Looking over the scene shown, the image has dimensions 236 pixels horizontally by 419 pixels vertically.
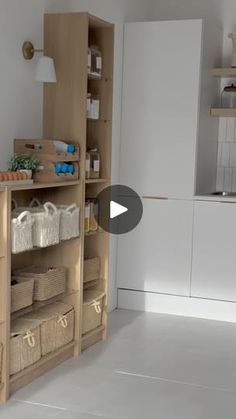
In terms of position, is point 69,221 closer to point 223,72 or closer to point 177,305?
point 177,305

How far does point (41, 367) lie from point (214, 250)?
Answer: 1884 millimetres

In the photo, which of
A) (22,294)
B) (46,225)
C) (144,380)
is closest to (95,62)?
(46,225)

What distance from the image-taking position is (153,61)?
513cm

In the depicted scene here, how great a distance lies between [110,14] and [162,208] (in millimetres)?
1588

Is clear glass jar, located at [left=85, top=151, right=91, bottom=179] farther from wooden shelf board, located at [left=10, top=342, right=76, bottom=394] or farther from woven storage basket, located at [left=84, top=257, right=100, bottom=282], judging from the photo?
wooden shelf board, located at [left=10, top=342, right=76, bottom=394]

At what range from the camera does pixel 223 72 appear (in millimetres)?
5250

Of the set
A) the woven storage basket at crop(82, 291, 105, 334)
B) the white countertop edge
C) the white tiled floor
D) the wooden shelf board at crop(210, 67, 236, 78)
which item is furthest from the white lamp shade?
the wooden shelf board at crop(210, 67, 236, 78)

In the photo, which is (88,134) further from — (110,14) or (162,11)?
(162,11)

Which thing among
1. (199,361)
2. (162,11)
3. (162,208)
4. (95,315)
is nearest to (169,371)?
(199,361)

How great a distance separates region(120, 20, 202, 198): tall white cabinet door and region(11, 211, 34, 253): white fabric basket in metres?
1.88

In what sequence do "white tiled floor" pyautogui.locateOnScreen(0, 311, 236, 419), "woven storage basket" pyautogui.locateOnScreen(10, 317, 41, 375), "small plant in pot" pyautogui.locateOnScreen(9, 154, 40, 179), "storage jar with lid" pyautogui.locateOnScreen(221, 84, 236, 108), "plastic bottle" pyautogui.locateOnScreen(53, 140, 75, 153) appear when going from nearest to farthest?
"white tiled floor" pyautogui.locateOnScreen(0, 311, 236, 419)
"woven storage basket" pyautogui.locateOnScreen(10, 317, 41, 375)
"small plant in pot" pyautogui.locateOnScreen(9, 154, 40, 179)
"plastic bottle" pyautogui.locateOnScreen(53, 140, 75, 153)
"storage jar with lid" pyautogui.locateOnScreen(221, 84, 236, 108)

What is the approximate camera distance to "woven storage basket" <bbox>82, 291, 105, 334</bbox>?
427 centimetres

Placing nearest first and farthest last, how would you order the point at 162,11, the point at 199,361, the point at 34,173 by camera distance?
the point at 34,173 < the point at 199,361 < the point at 162,11
